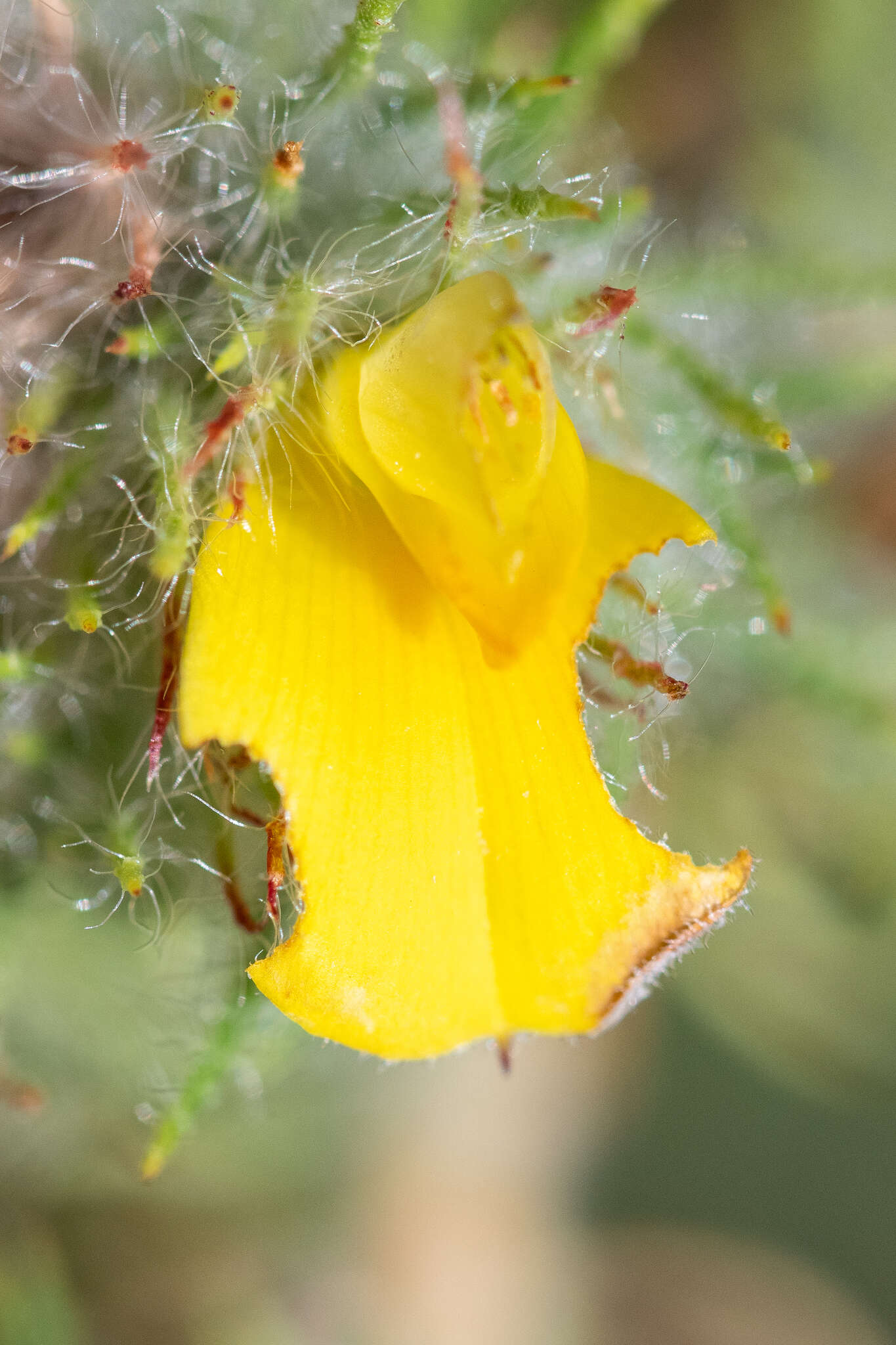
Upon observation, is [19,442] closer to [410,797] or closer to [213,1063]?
[410,797]

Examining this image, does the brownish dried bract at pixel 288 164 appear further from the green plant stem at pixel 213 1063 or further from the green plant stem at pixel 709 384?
the green plant stem at pixel 213 1063

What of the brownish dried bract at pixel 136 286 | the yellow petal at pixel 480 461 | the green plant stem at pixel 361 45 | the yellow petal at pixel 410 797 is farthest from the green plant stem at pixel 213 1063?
the green plant stem at pixel 361 45

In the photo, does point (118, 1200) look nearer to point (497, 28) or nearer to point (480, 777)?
point (480, 777)

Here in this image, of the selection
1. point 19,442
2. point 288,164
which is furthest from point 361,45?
point 19,442

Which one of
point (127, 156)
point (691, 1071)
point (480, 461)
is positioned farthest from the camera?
point (691, 1071)


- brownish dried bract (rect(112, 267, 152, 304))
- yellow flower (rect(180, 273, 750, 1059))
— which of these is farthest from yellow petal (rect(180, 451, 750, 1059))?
brownish dried bract (rect(112, 267, 152, 304))

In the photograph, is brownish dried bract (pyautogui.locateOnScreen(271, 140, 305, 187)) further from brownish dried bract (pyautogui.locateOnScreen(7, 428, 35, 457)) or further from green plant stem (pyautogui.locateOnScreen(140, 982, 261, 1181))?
green plant stem (pyautogui.locateOnScreen(140, 982, 261, 1181))

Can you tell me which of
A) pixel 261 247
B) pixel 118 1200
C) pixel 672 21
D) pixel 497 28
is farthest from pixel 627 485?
pixel 118 1200
